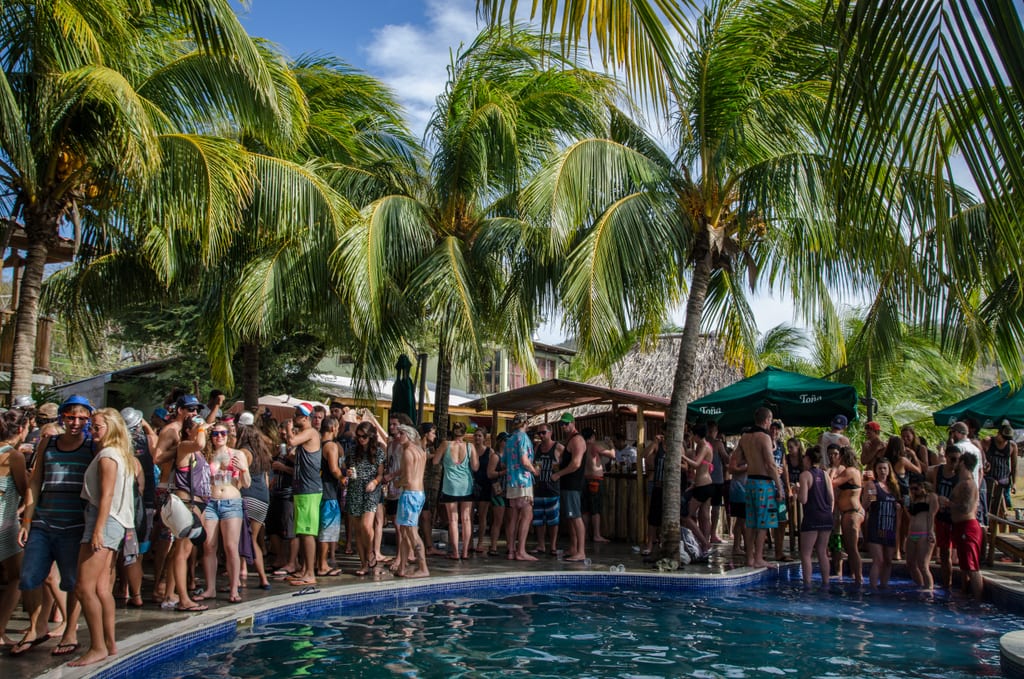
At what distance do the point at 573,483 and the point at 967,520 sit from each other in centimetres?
465

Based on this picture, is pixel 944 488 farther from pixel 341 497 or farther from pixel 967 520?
pixel 341 497

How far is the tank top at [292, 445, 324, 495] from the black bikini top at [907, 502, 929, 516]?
668cm

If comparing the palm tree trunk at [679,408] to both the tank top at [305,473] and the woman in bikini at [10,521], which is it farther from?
the woman in bikini at [10,521]

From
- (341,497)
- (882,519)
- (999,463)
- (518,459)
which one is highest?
(999,463)

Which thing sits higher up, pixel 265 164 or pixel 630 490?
pixel 265 164

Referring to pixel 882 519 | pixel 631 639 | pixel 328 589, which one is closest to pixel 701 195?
pixel 882 519

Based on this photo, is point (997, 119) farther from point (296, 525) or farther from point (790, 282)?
point (790, 282)

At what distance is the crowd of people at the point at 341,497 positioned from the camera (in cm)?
566

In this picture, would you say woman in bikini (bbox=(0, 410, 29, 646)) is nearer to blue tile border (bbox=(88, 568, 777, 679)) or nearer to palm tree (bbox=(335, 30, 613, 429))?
blue tile border (bbox=(88, 568, 777, 679))

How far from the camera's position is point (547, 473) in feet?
38.4

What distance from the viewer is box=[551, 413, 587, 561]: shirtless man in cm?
1133

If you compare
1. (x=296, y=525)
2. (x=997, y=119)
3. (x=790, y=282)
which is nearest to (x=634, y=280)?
(x=790, y=282)

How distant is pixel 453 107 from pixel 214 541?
9.06m

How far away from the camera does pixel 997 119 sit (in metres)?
2.41
